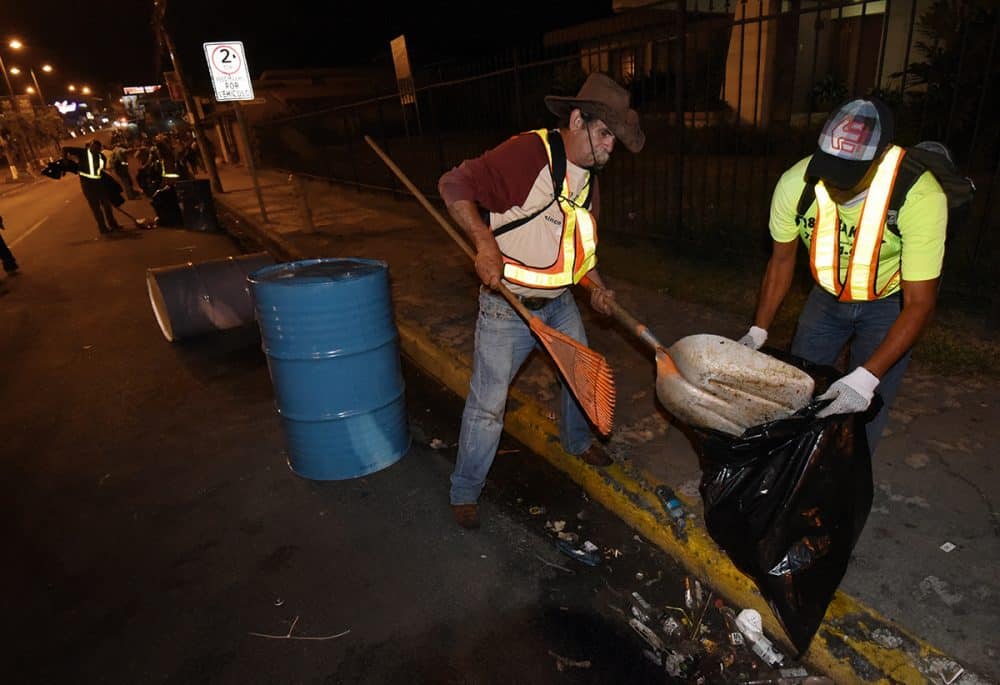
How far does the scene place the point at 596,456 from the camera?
331 cm

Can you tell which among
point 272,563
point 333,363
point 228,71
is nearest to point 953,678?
point 272,563

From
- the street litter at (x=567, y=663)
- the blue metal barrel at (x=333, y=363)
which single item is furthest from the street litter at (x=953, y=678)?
the blue metal barrel at (x=333, y=363)

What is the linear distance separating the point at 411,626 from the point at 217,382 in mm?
3572

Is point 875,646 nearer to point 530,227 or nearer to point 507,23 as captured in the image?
point 530,227

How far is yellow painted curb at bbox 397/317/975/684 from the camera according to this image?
6.77ft

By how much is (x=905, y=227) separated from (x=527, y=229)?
145 centimetres

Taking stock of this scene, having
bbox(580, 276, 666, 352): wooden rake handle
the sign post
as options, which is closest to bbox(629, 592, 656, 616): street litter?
bbox(580, 276, 666, 352): wooden rake handle

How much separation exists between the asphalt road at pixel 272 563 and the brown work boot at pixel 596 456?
8.4 inches

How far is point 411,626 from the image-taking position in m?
2.54

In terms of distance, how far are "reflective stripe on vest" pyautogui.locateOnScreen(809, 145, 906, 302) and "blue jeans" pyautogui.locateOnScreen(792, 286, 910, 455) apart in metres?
0.08

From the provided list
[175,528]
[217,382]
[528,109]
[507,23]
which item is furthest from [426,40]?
[175,528]

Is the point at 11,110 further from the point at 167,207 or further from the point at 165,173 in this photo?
the point at 167,207

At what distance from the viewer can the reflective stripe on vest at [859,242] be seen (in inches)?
83.2

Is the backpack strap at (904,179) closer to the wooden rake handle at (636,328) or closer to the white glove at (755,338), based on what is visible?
the white glove at (755,338)
